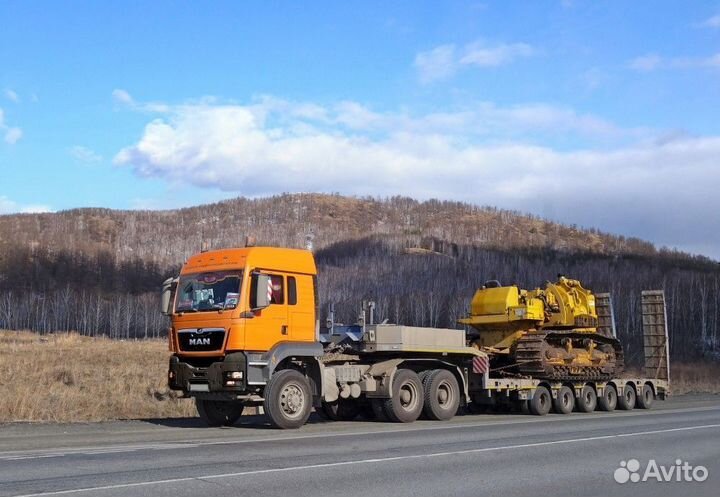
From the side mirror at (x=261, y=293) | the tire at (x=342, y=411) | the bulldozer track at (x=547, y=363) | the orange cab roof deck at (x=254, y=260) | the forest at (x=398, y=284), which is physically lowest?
the tire at (x=342, y=411)

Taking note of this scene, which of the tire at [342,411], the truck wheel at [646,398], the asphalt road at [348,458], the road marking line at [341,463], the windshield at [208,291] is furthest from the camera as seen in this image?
the truck wheel at [646,398]

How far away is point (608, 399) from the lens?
2620 cm

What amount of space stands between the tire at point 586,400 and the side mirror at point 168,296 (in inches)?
536

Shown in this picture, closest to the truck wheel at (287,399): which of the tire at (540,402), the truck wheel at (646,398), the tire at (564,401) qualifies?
the tire at (540,402)

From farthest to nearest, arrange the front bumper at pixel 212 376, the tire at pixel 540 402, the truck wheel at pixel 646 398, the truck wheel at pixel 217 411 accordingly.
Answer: the truck wheel at pixel 646 398
the tire at pixel 540 402
the truck wheel at pixel 217 411
the front bumper at pixel 212 376

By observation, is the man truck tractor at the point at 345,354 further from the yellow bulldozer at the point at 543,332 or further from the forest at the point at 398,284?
the forest at the point at 398,284

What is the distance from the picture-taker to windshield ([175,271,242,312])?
660 inches

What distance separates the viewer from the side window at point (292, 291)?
17562 mm

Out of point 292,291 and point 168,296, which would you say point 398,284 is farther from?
point 168,296

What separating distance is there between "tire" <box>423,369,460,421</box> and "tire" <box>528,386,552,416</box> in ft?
11.0

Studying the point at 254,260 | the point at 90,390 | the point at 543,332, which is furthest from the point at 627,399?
the point at 90,390

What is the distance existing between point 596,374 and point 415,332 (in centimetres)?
862

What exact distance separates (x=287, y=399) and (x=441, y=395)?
17.3ft

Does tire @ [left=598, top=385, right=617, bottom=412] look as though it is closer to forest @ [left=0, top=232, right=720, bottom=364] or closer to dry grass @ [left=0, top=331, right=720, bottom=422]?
dry grass @ [left=0, top=331, right=720, bottom=422]
